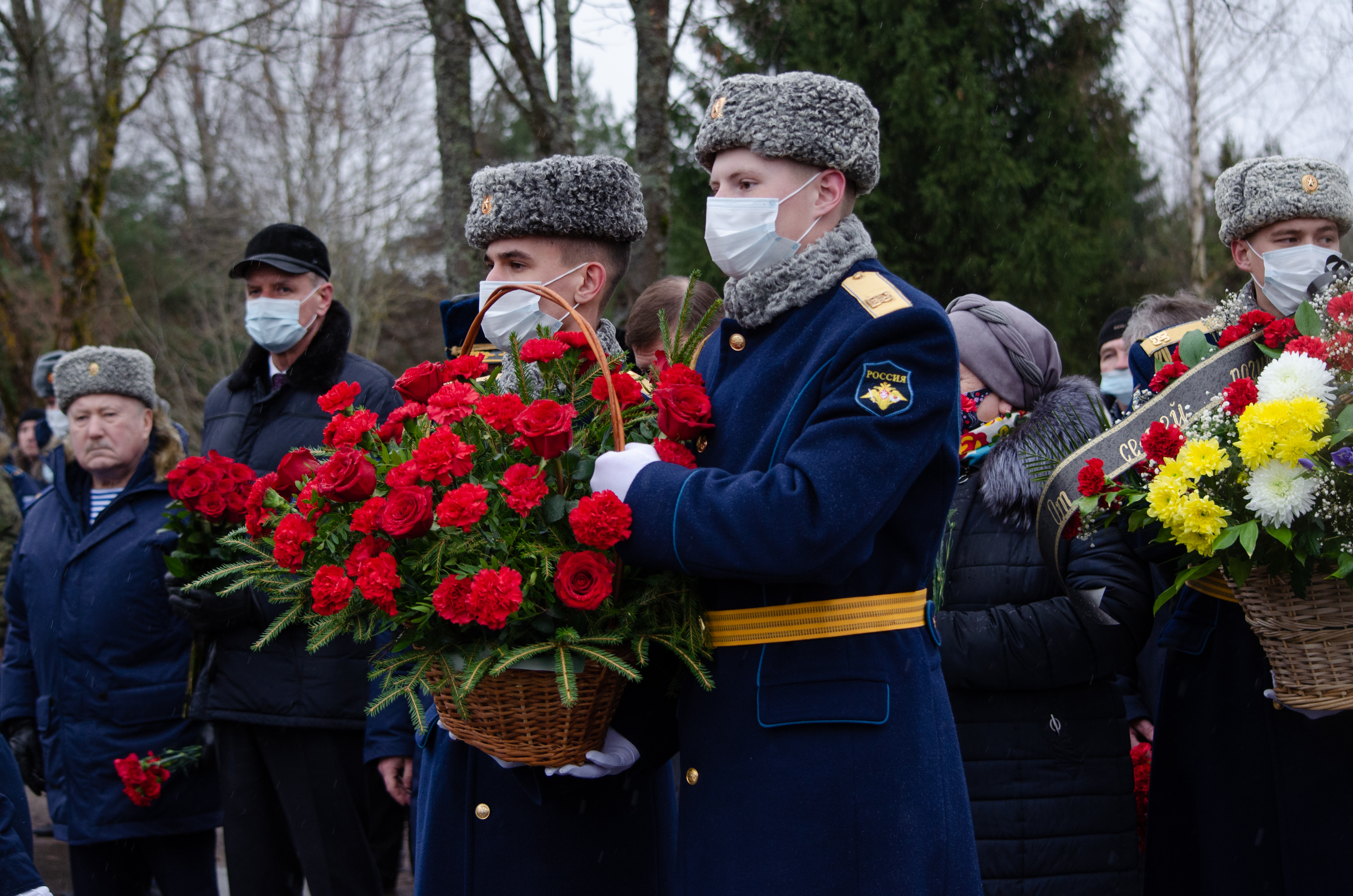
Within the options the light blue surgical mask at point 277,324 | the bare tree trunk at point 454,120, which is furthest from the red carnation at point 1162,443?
the bare tree trunk at point 454,120

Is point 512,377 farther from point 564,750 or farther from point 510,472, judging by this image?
point 564,750

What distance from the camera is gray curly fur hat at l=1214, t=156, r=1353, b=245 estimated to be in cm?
358

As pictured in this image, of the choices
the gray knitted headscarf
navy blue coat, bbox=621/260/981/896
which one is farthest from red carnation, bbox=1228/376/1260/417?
navy blue coat, bbox=621/260/981/896

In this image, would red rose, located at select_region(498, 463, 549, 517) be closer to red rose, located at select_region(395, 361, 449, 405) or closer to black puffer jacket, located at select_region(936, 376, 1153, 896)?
red rose, located at select_region(395, 361, 449, 405)

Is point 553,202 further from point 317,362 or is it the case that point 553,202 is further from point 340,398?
point 317,362

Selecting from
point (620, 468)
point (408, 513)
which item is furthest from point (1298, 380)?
point (408, 513)

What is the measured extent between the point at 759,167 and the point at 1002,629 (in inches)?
59.4

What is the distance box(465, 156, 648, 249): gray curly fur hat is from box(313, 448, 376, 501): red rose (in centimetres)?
98

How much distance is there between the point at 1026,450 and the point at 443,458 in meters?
Answer: 1.82

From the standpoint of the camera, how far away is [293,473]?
246 cm

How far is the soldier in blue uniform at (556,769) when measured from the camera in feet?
8.10

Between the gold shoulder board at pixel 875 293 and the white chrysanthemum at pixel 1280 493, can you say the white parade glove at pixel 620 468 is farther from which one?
the white chrysanthemum at pixel 1280 493

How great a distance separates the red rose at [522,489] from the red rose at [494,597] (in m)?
0.12

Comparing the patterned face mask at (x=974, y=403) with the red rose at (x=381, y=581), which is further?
the patterned face mask at (x=974, y=403)
